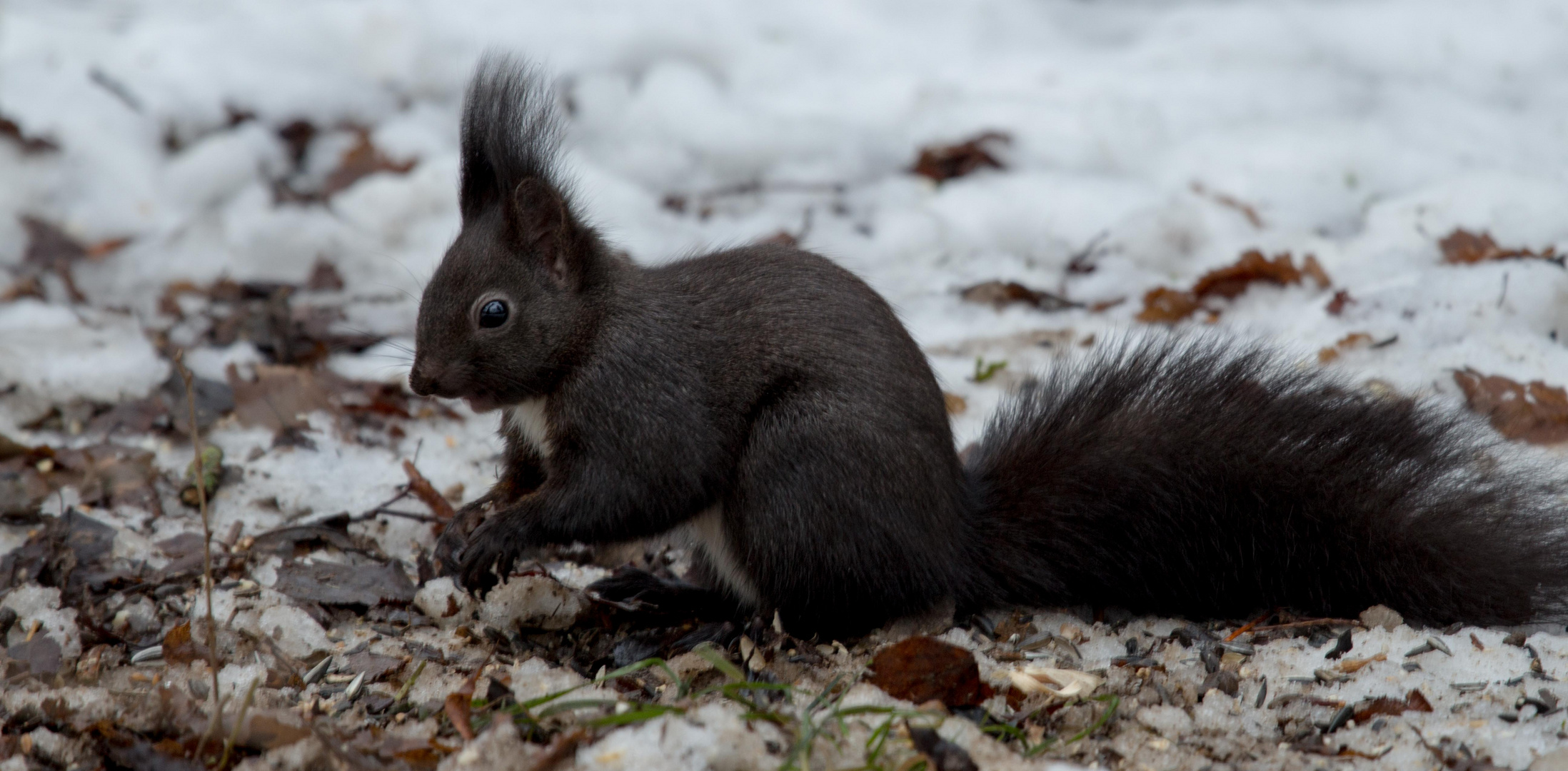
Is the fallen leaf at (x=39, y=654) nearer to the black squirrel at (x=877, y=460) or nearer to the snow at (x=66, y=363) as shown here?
the black squirrel at (x=877, y=460)

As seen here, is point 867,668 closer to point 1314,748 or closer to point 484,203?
point 1314,748

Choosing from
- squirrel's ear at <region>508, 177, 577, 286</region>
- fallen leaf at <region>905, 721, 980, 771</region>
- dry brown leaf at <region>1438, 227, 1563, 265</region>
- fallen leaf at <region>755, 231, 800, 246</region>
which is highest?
Answer: squirrel's ear at <region>508, 177, 577, 286</region>

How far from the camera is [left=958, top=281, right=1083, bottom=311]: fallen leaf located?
11.5 feet

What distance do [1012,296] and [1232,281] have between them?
551 millimetres

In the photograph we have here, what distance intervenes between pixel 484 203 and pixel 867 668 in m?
0.97

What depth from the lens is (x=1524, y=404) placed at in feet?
8.74

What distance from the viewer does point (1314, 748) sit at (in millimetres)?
1691

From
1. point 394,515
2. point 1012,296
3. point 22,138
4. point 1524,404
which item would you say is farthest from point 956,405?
point 22,138

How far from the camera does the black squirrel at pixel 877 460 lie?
Answer: 2.03m

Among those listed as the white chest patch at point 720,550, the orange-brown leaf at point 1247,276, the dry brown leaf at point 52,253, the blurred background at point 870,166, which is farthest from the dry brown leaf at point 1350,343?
the dry brown leaf at point 52,253

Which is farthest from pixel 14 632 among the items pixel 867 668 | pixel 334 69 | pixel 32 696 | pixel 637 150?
pixel 334 69

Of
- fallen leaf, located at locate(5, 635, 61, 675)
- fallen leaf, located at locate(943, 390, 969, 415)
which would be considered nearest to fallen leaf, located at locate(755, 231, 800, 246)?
fallen leaf, located at locate(943, 390, 969, 415)

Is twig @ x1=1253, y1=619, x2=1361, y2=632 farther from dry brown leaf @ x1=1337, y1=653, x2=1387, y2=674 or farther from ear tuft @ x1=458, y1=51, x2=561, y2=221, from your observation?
ear tuft @ x1=458, y1=51, x2=561, y2=221

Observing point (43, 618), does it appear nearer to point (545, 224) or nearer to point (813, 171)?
point (545, 224)
